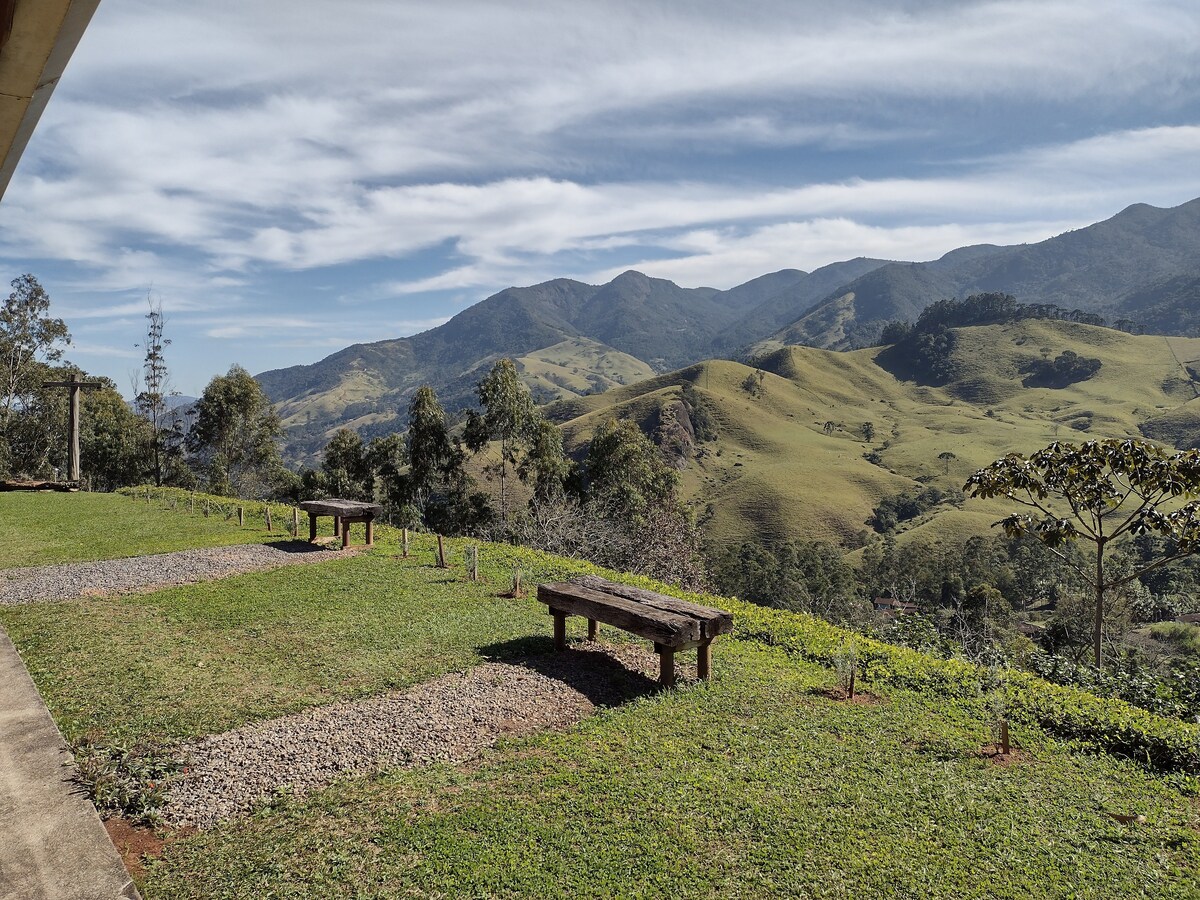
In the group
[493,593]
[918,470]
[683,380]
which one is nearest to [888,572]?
[918,470]

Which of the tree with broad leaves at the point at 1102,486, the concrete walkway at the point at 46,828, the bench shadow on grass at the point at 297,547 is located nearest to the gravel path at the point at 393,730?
→ the concrete walkway at the point at 46,828

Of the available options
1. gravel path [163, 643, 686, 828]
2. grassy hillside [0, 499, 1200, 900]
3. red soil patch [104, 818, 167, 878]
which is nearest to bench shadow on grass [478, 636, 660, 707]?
gravel path [163, 643, 686, 828]

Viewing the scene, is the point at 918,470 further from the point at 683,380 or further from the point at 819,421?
the point at 683,380

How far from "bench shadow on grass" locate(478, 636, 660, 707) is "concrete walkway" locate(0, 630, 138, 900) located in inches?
199

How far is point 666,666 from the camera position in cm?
886

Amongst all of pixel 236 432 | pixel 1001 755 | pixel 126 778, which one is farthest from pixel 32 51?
pixel 236 432

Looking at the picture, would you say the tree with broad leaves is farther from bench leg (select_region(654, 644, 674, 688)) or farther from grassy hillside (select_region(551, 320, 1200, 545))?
grassy hillside (select_region(551, 320, 1200, 545))

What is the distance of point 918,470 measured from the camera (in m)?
131

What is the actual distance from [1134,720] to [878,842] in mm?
4418

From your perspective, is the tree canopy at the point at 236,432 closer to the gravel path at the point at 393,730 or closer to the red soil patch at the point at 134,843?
the gravel path at the point at 393,730

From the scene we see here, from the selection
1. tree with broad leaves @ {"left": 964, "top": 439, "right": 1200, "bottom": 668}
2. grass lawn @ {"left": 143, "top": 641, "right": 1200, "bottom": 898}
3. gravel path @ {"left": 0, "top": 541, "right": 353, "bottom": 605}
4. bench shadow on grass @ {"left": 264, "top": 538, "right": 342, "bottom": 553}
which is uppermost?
tree with broad leaves @ {"left": 964, "top": 439, "right": 1200, "bottom": 668}

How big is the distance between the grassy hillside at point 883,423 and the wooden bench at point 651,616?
95.4m

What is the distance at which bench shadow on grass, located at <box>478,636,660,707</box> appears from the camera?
878 cm

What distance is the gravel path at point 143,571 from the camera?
43.4ft
